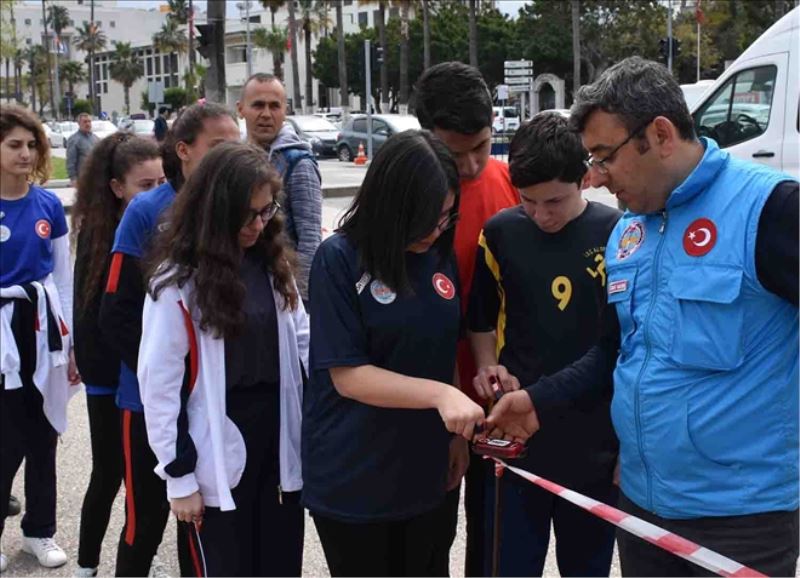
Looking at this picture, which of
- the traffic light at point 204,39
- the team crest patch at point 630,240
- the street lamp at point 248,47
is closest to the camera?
the team crest patch at point 630,240

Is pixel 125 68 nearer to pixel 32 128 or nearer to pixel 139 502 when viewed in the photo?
pixel 32 128

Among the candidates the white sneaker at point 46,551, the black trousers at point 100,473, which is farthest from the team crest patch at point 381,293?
the white sneaker at point 46,551

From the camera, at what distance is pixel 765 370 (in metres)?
2.11

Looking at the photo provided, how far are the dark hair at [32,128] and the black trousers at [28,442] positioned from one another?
0.64 meters

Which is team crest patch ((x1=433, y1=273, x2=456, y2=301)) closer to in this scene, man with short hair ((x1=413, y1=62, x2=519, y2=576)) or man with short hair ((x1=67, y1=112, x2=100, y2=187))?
man with short hair ((x1=413, y1=62, x2=519, y2=576))

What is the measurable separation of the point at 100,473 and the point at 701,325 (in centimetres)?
279

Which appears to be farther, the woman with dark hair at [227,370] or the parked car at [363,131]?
the parked car at [363,131]

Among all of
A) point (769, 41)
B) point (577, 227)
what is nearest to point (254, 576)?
point (577, 227)

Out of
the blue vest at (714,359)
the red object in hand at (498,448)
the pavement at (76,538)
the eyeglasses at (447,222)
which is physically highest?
the eyeglasses at (447,222)

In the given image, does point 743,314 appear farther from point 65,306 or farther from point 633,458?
point 65,306

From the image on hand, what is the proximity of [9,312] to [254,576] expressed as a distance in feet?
6.34

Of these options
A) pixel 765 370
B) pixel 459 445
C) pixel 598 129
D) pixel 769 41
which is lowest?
pixel 459 445

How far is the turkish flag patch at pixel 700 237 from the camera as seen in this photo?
6.98 ft

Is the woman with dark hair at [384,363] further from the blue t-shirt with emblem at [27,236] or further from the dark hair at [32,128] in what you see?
the dark hair at [32,128]
